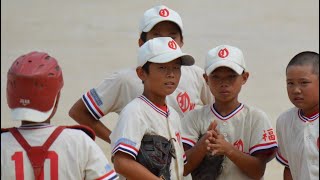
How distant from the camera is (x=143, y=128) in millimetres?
3996

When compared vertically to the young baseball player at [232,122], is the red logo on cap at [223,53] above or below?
above

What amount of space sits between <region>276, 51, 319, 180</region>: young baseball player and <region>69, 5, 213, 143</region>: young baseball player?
618mm

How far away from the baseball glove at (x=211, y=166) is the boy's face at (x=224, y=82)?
0.32 m

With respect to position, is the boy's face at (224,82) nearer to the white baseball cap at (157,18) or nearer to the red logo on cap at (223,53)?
the red logo on cap at (223,53)

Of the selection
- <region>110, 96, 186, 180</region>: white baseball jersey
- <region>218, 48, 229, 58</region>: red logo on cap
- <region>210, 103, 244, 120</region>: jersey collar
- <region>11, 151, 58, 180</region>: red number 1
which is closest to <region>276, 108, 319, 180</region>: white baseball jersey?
<region>210, 103, 244, 120</region>: jersey collar

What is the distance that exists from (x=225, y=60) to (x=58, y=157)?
1343 millimetres

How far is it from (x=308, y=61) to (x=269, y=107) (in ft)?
14.4

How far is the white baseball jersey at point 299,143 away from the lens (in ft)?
13.5

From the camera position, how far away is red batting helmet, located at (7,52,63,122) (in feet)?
11.3

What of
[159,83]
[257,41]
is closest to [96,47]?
[257,41]

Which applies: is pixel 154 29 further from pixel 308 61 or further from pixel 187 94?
pixel 308 61

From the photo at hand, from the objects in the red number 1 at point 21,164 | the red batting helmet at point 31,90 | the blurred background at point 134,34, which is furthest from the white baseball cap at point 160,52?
the blurred background at point 134,34

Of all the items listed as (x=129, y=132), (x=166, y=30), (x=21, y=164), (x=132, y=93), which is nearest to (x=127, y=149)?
(x=129, y=132)

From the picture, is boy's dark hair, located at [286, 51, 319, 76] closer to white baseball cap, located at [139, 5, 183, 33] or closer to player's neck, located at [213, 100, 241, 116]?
player's neck, located at [213, 100, 241, 116]
